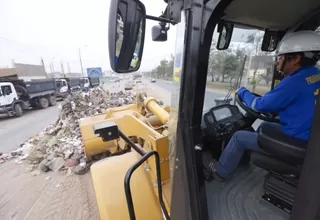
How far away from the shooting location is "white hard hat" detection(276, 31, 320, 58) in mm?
1193

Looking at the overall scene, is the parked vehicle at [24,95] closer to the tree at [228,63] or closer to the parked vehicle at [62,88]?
the parked vehicle at [62,88]

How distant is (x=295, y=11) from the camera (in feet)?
4.66

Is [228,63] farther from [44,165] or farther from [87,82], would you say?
[87,82]

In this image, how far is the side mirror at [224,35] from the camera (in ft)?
4.37

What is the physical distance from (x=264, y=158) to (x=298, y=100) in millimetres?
431

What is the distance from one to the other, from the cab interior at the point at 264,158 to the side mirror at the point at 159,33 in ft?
1.22

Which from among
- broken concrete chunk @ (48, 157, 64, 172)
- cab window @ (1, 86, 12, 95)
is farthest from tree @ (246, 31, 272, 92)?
cab window @ (1, 86, 12, 95)

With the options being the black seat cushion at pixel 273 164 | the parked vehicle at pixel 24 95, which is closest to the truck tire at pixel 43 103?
the parked vehicle at pixel 24 95

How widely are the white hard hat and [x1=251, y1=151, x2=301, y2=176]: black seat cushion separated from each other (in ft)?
2.29

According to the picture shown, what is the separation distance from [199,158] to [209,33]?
65cm

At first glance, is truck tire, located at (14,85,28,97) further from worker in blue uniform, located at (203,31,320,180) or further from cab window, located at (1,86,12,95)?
worker in blue uniform, located at (203,31,320,180)

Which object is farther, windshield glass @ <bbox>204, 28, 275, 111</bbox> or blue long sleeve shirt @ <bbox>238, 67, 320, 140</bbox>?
windshield glass @ <bbox>204, 28, 275, 111</bbox>

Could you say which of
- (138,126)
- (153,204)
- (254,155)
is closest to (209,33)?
(254,155)

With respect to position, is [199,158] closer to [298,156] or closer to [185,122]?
[185,122]
